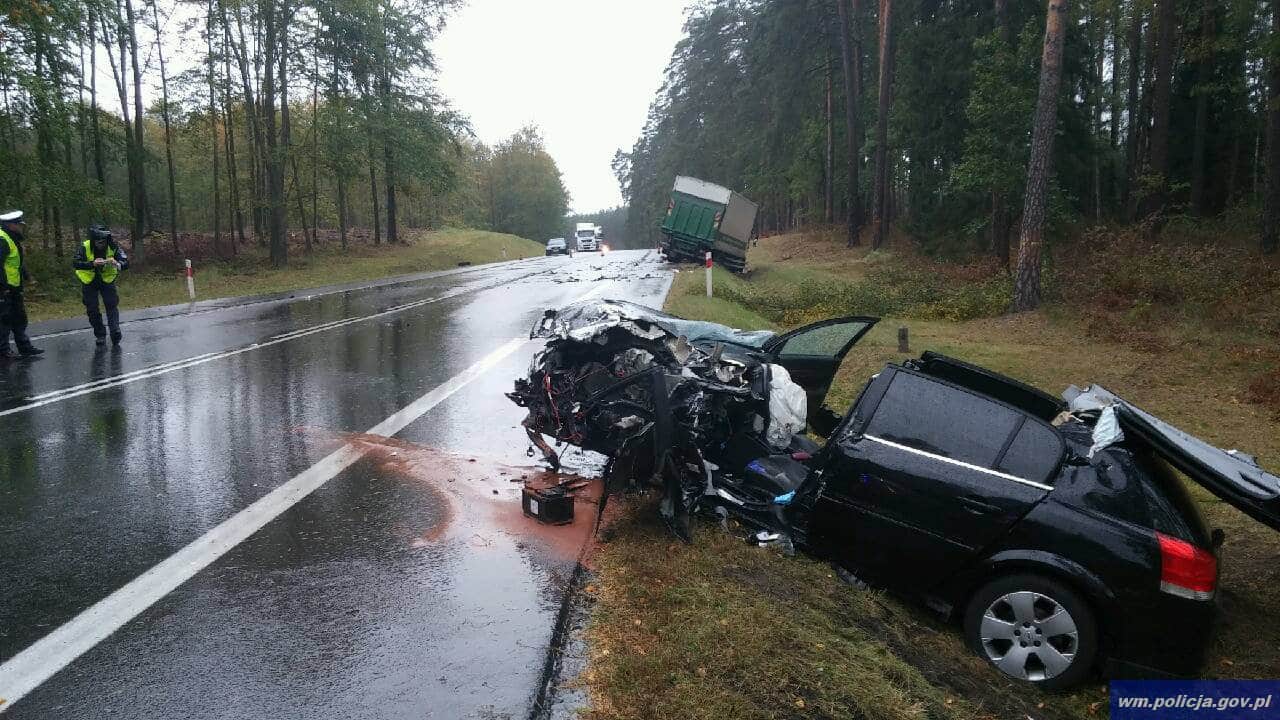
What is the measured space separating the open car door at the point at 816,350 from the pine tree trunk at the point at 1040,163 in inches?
416

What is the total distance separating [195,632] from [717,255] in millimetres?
24788

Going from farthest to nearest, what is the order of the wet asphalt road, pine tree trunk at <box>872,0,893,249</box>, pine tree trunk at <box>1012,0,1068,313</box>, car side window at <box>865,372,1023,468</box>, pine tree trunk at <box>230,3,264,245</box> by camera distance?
pine tree trunk at <box>230,3,264,245</box> → pine tree trunk at <box>872,0,893,249</box> → pine tree trunk at <box>1012,0,1068,313</box> → car side window at <box>865,372,1023,468</box> → the wet asphalt road

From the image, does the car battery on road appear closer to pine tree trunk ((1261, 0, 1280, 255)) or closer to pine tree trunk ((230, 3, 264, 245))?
pine tree trunk ((1261, 0, 1280, 255))

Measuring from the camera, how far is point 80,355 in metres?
10.8

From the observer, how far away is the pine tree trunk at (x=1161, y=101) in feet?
64.2

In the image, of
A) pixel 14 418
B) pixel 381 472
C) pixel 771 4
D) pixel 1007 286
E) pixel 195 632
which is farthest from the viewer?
pixel 771 4

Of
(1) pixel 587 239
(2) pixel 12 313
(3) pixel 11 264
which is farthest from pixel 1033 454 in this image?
(1) pixel 587 239

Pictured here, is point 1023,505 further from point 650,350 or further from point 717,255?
point 717,255

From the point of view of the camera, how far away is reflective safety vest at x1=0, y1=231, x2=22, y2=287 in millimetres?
10320

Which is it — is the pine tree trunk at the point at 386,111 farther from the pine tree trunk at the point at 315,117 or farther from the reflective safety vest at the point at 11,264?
the reflective safety vest at the point at 11,264

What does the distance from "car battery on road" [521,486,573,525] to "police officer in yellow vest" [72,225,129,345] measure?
9355 mm

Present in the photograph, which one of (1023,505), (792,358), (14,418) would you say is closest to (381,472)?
(792,358)

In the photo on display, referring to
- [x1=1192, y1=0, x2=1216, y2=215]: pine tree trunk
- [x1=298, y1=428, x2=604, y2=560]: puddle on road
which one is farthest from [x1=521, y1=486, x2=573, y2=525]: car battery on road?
[x1=1192, y1=0, x2=1216, y2=215]: pine tree trunk

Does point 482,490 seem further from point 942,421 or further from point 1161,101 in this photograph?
point 1161,101
